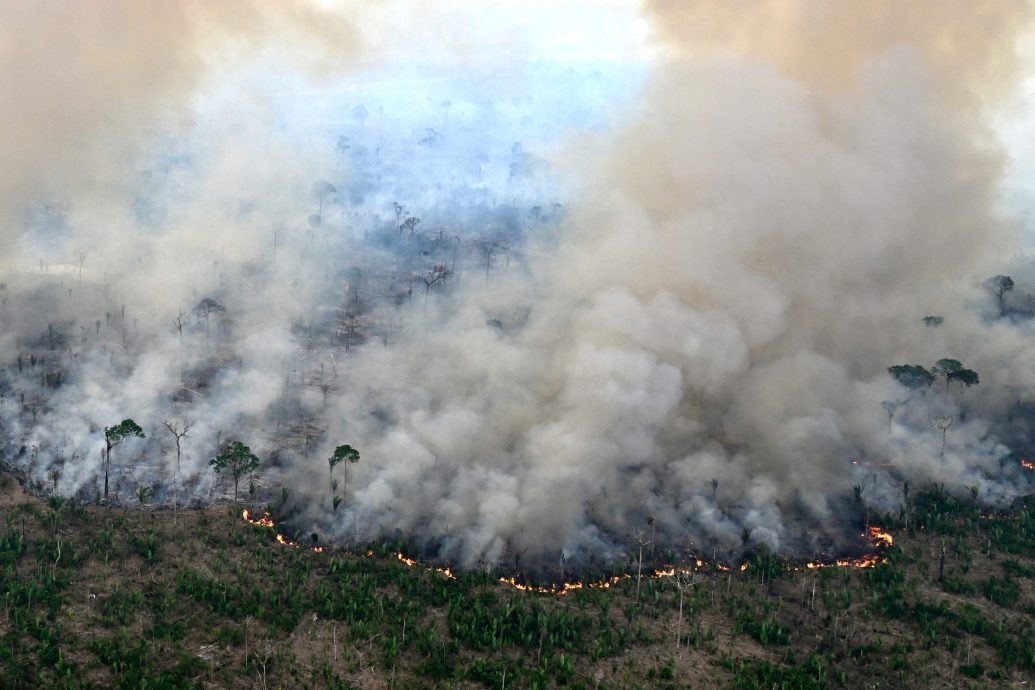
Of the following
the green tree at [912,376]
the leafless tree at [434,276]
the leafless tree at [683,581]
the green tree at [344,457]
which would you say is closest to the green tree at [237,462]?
the green tree at [344,457]

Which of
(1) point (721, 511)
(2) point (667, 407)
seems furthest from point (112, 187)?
(1) point (721, 511)

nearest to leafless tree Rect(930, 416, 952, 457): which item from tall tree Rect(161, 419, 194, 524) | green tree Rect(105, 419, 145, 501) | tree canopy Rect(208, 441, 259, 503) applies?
tree canopy Rect(208, 441, 259, 503)

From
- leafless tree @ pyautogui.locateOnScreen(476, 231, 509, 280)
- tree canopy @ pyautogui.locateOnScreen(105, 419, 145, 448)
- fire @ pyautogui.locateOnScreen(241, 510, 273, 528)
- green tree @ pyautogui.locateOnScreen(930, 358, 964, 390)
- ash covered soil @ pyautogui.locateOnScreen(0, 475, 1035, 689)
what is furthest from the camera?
leafless tree @ pyautogui.locateOnScreen(476, 231, 509, 280)

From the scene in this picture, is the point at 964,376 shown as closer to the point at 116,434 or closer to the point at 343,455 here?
the point at 343,455

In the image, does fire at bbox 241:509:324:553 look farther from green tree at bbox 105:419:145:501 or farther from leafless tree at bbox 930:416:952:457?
leafless tree at bbox 930:416:952:457

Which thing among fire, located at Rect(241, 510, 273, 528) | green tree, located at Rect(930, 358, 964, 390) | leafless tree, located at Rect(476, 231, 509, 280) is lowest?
fire, located at Rect(241, 510, 273, 528)
